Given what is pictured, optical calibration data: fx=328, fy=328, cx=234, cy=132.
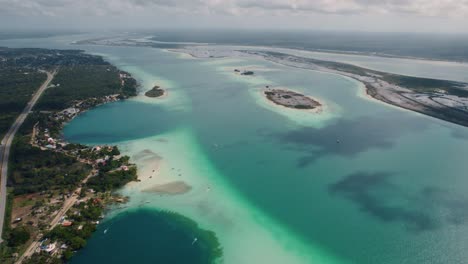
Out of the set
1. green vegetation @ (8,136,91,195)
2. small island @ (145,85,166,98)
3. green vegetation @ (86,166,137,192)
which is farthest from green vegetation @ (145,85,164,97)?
green vegetation @ (86,166,137,192)

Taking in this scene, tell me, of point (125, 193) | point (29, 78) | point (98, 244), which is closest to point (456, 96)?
point (125, 193)

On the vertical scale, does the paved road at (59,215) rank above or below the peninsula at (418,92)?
below

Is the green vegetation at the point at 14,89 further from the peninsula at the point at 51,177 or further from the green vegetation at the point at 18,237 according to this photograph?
the green vegetation at the point at 18,237

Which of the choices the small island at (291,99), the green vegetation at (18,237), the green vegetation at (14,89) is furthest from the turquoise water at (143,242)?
the small island at (291,99)

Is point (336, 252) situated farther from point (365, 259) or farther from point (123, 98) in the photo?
point (123, 98)

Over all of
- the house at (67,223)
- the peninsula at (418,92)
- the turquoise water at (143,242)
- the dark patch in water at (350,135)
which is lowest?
the turquoise water at (143,242)

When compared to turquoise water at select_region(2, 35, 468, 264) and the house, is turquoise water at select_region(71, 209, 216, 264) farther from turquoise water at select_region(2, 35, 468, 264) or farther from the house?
the house
